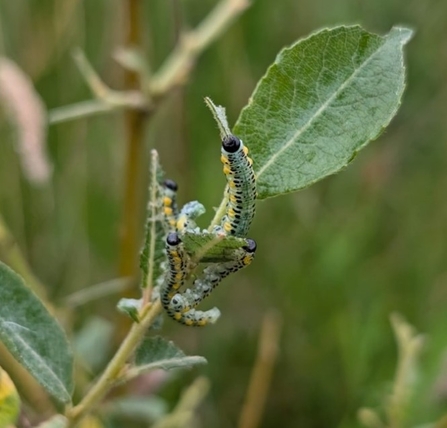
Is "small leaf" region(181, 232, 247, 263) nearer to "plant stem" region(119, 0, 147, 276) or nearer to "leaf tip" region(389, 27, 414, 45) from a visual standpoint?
"leaf tip" region(389, 27, 414, 45)

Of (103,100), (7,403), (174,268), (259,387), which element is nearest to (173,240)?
(174,268)

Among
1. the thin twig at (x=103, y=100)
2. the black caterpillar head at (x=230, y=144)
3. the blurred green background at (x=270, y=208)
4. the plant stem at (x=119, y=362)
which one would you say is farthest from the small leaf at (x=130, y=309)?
the blurred green background at (x=270, y=208)

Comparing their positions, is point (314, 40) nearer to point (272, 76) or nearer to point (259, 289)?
point (272, 76)

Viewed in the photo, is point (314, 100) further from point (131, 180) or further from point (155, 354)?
point (131, 180)

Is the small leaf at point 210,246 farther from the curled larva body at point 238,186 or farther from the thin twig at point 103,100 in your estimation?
the thin twig at point 103,100

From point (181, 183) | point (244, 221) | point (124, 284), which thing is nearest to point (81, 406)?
point (244, 221)

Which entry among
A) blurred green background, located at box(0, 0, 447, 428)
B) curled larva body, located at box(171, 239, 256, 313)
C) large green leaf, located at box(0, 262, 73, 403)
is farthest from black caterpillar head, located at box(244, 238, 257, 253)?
blurred green background, located at box(0, 0, 447, 428)

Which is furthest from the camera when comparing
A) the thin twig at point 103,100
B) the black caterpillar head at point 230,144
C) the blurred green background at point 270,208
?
the blurred green background at point 270,208
